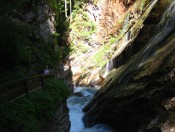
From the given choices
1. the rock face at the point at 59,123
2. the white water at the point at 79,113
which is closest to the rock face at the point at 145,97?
the white water at the point at 79,113

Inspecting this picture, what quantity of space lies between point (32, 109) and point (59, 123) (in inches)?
133

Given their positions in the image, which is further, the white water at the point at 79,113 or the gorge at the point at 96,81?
the white water at the point at 79,113

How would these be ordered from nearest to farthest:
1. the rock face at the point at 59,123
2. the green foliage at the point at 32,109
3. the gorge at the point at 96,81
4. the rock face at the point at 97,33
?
the green foliage at the point at 32,109 → the gorge at the point at 96,81 → the rock face at the point at 59,123 → the rock face at the point at 97,33

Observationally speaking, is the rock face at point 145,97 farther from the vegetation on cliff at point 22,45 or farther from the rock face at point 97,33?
the rock face at point 97,33

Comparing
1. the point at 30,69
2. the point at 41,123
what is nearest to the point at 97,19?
the point at 30,69

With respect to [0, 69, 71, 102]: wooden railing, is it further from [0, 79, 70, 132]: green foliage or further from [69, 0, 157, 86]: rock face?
[69, 0, 157, 86]: rock face

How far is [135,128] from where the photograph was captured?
13984 millimetres

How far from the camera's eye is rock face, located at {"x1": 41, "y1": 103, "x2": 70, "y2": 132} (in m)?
11.7

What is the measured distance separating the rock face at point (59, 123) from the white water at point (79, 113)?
2.30 m

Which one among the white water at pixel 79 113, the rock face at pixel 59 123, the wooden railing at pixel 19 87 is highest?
the wooden railing at pixel 19 87

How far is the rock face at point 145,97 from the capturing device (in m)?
11.8

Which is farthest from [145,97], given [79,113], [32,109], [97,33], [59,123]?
[97,33]

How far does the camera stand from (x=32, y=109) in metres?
10.0

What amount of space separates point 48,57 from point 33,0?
4.67m
